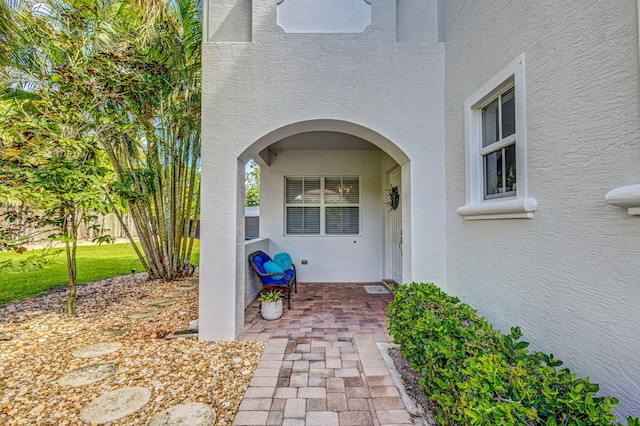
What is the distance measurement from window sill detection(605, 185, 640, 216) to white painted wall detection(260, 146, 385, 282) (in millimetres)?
5313

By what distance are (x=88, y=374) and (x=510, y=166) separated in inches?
185

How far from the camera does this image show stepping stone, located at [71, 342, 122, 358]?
3221 millimetres

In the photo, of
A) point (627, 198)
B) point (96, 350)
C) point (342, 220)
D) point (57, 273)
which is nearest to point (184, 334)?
point (96, 350)

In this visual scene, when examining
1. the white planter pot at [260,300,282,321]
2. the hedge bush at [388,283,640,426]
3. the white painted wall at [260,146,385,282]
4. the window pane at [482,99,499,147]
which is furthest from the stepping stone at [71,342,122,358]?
the window pane at [482,99,499,147]

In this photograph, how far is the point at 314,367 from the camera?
2.96 meters

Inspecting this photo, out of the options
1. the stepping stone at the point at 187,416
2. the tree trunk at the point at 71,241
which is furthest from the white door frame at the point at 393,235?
the tree trunk at the point at 71,241

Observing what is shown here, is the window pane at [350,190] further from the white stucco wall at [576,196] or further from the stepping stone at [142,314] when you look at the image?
the stepping stone at [142,314]

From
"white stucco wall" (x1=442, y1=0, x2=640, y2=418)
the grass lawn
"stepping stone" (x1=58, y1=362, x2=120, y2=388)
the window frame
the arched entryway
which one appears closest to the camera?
"white stucco wall" (x1=442, y1=0, x2=640, y2=418)

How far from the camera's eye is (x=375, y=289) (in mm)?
6055

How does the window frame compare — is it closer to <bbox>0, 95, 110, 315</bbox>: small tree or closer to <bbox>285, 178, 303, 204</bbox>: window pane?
<bbox>285, 178, 303, 204</bbox>: window pane

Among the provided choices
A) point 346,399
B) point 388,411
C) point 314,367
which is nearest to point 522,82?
point 388,411

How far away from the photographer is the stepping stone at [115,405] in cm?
221

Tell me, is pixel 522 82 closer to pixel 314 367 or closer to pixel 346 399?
pixel 346 399

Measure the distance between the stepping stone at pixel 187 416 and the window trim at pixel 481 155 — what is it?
9.83 feet
